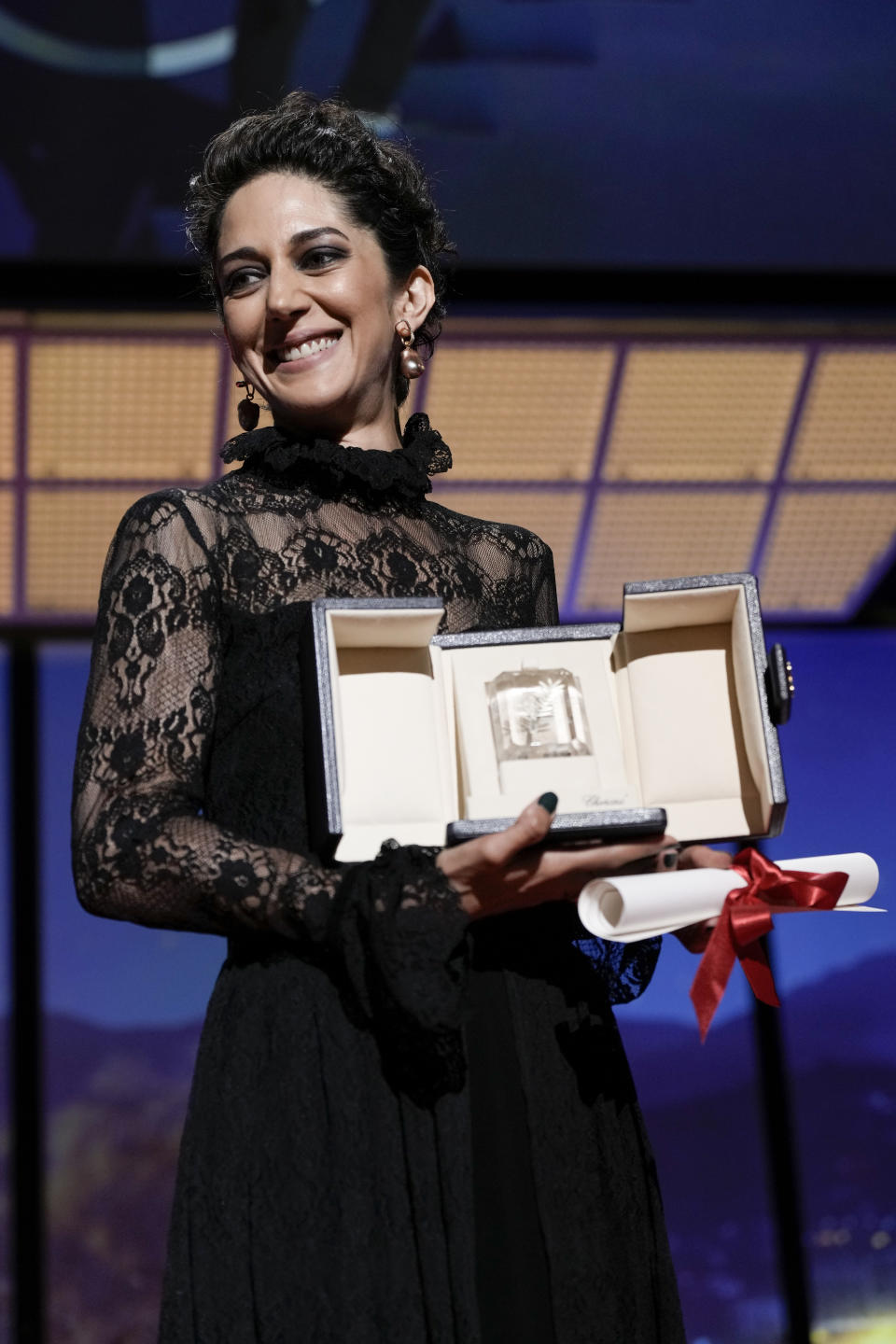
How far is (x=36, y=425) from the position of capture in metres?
3.40

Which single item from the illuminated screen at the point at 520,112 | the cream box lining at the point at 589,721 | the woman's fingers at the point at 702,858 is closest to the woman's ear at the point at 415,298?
the cream box lining at the point at 589,721

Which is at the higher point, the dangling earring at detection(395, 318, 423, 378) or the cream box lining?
the dangling earring at detection(395, 318, 423, 378)

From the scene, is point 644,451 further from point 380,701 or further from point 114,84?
point 380,701

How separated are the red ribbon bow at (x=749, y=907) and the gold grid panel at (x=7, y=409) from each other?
8.28 feet

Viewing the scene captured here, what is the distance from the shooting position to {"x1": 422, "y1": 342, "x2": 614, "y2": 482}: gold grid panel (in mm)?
3439

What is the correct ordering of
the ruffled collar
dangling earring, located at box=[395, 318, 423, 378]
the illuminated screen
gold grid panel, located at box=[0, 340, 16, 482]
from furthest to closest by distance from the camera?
1. gold grid panel, located at box=[0, 340, 16, 482]
2. the illuminated screen
3. dangling earring, located at box=[395, 318, 423, 378]
4. the ruffled collar

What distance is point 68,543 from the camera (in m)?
3.55

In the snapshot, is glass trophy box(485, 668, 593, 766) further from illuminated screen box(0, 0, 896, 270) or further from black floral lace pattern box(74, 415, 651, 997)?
illuminated screen box(0, 0, 896, 270)

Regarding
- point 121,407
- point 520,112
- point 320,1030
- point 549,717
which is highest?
point 520,112

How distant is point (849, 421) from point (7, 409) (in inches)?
75.6

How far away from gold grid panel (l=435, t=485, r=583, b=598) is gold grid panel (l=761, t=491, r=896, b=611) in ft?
1.65

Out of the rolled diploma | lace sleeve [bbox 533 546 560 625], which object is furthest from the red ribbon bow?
lace sleeve [bbox 533 546 560 625]

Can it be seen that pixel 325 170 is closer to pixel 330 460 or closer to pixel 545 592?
pixel 330 460

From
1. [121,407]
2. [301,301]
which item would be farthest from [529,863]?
[121,407]
